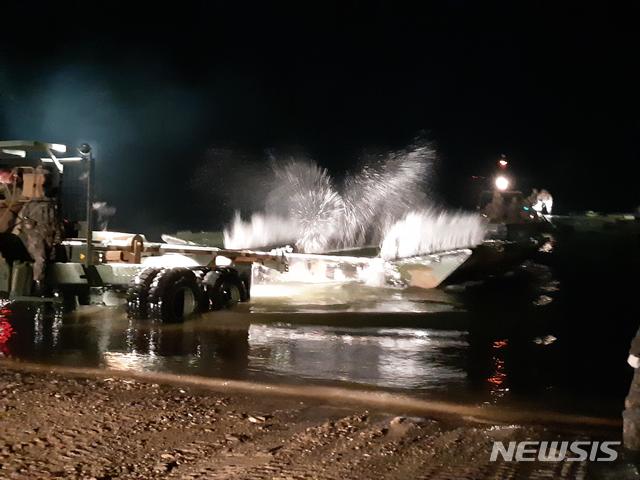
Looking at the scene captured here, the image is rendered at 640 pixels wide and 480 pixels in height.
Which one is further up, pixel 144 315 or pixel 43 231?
pixel 43 231

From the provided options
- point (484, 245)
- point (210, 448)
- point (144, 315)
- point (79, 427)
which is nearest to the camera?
point (210, 448)

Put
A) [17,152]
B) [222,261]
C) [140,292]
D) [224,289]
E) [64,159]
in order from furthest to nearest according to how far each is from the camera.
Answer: [222,261] → [224,289] → [17,152] → [64,159] → [140,292]

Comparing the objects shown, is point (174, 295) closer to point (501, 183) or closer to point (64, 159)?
point (64, 159)

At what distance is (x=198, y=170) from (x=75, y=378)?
4350cm

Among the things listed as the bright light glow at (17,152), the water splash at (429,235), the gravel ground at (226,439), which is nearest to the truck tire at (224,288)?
the bright light glow at (17,152)

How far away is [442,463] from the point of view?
5.32 meters

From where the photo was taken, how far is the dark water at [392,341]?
8.30 metres

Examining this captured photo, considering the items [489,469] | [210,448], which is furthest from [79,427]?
[489,469]

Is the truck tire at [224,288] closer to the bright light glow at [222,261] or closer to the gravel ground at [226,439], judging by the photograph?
the bright light glow at [222,261]

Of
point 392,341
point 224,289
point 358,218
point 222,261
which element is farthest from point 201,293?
point 358,218

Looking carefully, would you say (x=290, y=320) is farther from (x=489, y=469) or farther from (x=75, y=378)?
(x=489, y=469)

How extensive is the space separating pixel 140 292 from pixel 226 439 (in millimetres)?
6802

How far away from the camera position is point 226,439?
5.77 metres
